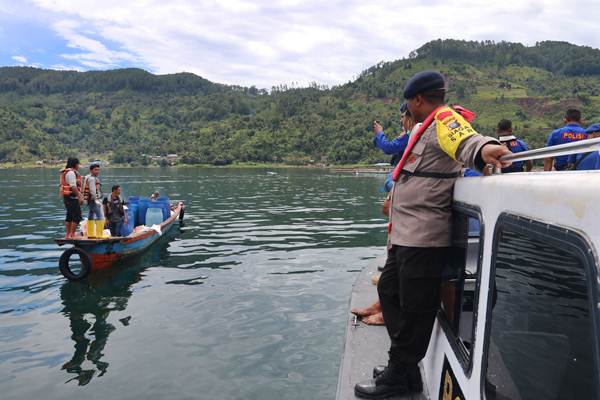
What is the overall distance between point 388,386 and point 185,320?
5975 millimetres

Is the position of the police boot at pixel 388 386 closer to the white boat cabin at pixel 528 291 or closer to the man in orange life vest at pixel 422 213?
the man in orange life vest at pixel 422 213

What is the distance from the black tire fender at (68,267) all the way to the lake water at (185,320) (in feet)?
0.68

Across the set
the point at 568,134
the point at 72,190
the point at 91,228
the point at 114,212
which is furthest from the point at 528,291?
the point at 114,212

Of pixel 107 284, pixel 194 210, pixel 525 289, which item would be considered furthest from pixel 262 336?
pixel 194 210

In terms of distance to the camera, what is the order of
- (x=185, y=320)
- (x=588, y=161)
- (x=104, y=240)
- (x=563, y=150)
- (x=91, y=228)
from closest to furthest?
(x=563, y=150) → (x=588, y=161) → (x=185, y=320) → (x=104, y=240) → (x=91, y=228)

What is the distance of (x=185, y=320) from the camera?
344 inches

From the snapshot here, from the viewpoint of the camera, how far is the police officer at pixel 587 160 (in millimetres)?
5795

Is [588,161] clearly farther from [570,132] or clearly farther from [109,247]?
[109,247]

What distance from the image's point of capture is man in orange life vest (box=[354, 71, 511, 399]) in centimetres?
305

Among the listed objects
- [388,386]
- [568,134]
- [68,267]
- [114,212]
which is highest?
[568,134]

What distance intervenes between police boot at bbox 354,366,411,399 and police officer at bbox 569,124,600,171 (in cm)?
326

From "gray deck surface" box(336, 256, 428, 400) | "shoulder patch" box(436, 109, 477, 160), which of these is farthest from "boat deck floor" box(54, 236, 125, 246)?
"shoulder patch" box(436, 109, 477, 160)

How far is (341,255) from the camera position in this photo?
1459cm

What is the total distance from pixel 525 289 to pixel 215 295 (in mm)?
8791
